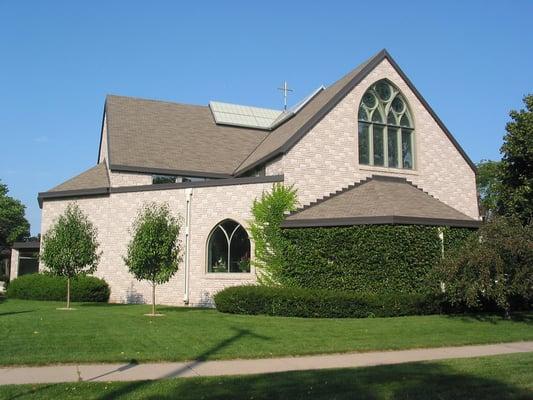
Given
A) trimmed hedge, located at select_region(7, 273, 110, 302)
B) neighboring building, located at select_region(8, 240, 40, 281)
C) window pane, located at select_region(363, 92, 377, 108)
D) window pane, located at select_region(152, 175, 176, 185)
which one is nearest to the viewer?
trimmed hedge, located at select_region(7, 273, 110, 302)

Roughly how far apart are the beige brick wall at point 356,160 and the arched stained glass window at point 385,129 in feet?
1.26

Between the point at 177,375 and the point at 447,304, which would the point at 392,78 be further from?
the point at 177,375

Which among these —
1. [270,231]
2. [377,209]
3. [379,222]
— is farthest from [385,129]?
[270,231]

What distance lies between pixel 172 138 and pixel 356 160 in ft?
36.2

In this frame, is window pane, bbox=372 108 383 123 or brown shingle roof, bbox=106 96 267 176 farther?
brown shingle roof, bbox=106 96 267 176

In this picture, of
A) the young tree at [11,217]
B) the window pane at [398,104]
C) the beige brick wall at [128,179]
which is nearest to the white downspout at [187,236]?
the beige brick wall at [128,179]

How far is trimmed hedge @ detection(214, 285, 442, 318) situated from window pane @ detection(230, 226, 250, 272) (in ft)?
14.8

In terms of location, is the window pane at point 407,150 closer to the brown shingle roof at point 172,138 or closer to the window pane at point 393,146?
the window pane at point 393,146

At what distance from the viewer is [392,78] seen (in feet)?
84.8

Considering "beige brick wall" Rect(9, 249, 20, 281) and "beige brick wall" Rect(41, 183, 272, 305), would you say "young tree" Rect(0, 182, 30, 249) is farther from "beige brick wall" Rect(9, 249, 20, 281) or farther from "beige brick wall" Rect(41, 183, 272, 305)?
"beige brick wall" Rect(41, 183, 272, 305)

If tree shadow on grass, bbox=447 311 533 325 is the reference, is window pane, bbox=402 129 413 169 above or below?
above

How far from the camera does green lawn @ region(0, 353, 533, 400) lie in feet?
23.9

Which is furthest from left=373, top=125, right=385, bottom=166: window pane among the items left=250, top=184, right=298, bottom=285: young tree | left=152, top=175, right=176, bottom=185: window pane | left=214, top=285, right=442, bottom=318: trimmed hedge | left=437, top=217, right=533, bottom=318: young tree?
left=152, top=175, right=176, bottom=185: window pane

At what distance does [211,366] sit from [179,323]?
19.5ft
